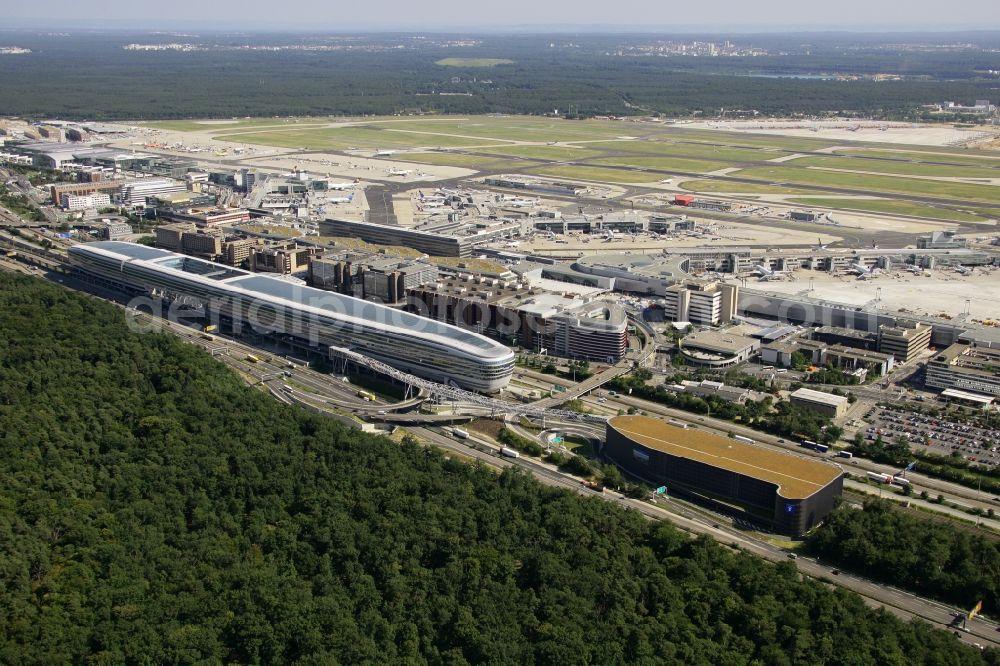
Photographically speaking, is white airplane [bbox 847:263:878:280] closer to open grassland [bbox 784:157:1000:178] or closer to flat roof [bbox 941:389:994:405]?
flat roof [bbox 941:389:994:405]

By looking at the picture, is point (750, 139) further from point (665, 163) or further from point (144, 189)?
point (144, 189)

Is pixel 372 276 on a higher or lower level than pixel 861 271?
higher

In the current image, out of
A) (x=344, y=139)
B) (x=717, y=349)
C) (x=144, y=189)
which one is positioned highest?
(x=344, y=139)

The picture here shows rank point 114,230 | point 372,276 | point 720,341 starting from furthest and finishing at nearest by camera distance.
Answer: point 114,230, point 372,276, point 720,341

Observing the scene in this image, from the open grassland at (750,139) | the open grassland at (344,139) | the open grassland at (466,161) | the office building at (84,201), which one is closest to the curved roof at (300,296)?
the office building at (84,201)

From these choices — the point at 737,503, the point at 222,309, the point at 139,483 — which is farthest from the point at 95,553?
the point at 222,309

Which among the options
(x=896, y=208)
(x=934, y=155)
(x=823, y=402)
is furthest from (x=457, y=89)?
(x=823, y=402)
